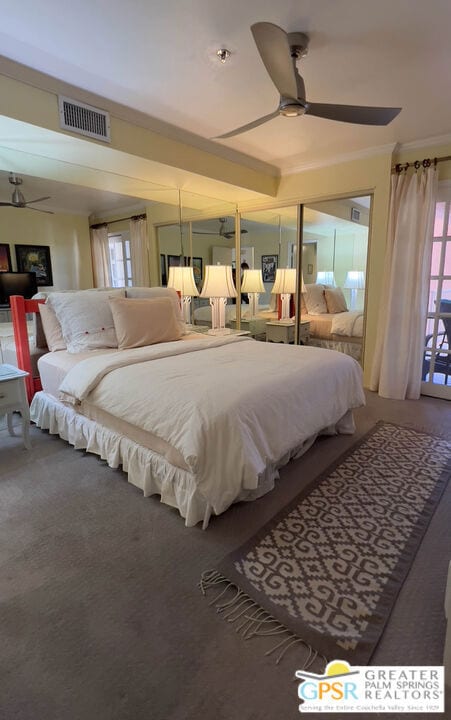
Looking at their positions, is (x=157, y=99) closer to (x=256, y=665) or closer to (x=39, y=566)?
(x=39, y=566)

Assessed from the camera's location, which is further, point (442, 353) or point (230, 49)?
point (442, 353)

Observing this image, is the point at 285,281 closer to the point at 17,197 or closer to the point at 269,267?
the point at 269,267

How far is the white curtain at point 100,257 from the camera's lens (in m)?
3.39

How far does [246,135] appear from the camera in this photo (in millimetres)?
3463

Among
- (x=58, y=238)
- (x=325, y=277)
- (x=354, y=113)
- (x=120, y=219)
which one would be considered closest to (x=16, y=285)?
(x=58, y=238)

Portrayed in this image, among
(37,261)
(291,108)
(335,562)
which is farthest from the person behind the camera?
(37,261)

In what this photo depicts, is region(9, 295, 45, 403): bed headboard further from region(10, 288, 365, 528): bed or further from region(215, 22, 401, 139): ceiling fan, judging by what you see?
region(215, 22, 401, 139): ceiling fan

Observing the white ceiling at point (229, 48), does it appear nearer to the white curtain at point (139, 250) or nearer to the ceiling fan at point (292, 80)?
the ceiling fan at point (292, 80)

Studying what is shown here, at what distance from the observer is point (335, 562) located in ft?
5.28

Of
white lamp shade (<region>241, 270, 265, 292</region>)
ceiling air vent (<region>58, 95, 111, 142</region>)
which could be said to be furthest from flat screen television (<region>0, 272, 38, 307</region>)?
white lamp shade (<region>241, 270, 265, 292</region>)

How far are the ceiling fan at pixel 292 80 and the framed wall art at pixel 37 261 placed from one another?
1.86 m

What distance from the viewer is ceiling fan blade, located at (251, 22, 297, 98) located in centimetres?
164

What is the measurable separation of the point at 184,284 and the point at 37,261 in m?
1.64

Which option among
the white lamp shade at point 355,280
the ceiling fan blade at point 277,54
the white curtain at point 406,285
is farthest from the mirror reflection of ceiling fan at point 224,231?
Answer: the ceiling fan blade at point 277,54
